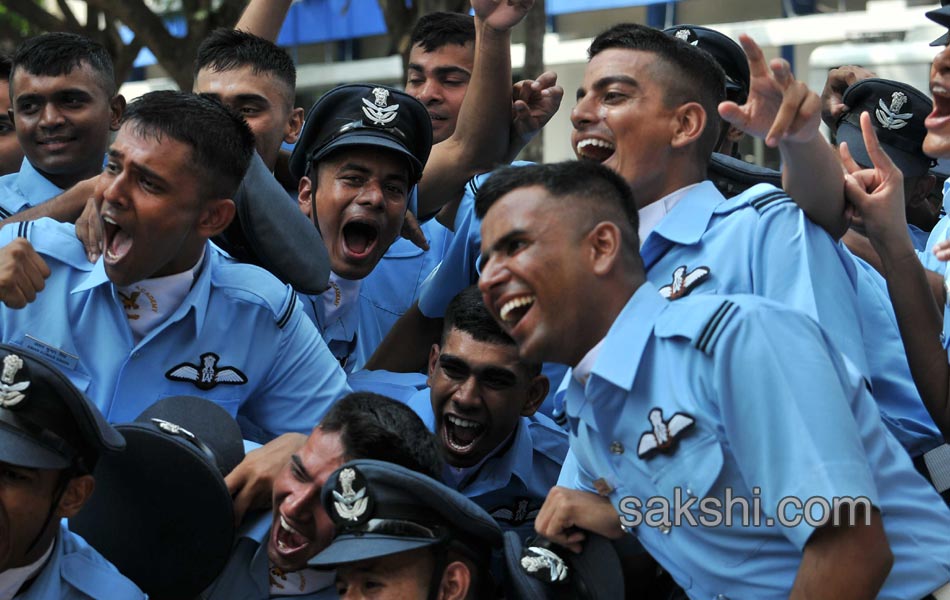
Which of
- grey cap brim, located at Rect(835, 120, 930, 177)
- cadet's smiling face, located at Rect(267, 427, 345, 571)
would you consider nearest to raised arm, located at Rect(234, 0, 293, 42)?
grey cap brim, located at Rect(835, 120, 930, 177)

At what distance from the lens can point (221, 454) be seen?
378cm

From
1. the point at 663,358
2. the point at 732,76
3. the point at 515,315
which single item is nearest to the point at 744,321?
the point at 663,358

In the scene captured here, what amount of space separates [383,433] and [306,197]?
1490 millimetres

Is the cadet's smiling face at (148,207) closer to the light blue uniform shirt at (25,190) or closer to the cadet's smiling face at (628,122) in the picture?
the light blue uniform shirt at (25,190)

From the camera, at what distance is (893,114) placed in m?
4.70

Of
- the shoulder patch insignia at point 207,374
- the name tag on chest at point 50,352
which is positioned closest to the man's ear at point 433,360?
the shoulder patch insignia at point 207,374

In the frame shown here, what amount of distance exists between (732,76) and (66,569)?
2674mm

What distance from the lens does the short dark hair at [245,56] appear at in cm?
510

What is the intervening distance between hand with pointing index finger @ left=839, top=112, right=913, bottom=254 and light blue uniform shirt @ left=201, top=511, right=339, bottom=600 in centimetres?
169

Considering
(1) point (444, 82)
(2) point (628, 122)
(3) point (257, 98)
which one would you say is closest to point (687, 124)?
(2) point (628, 122)

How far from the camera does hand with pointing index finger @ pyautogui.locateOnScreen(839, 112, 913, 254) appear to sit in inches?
137

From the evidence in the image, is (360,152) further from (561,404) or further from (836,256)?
(836,256)

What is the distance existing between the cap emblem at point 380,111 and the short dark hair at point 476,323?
77cm

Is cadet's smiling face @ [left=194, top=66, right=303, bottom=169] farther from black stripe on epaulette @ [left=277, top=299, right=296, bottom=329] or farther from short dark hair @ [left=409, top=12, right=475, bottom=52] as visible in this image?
black stripe on epaulette @ [left=277, top=299, right=296, bottom=329]
